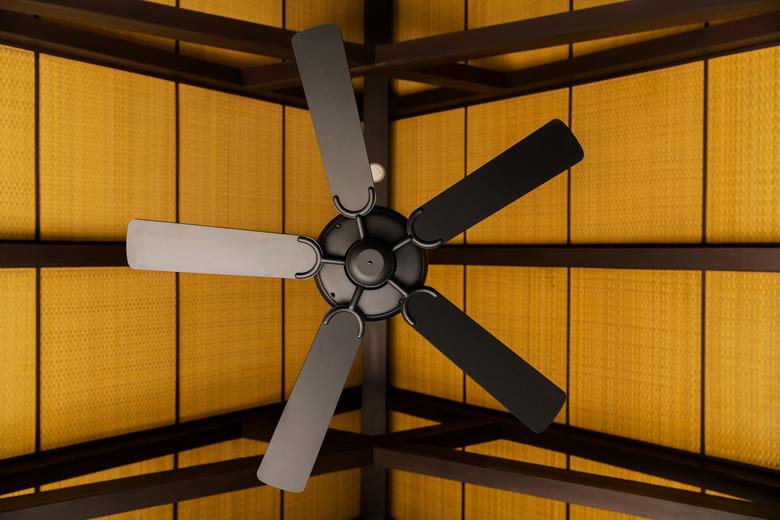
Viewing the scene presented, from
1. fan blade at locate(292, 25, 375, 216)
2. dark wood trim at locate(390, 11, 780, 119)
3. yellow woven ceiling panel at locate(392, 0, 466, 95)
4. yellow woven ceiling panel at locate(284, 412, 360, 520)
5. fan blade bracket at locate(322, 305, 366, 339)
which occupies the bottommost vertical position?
yellow woven ceiling panel at locate(284, 412, 360, 520)

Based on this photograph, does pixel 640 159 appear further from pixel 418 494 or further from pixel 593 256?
pixel 418 494

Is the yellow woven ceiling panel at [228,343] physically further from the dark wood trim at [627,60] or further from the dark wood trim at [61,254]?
the dark wood trim at [627,60]

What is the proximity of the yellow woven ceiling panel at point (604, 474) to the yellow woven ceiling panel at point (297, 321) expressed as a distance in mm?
1972

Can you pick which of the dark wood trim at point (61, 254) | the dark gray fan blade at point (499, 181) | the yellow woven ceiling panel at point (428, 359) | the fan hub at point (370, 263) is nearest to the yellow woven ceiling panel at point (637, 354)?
the yellow woven ceiling panel at point (428, 359)

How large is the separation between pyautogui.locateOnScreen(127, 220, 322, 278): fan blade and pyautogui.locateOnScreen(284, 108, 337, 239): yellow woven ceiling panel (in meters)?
2.20

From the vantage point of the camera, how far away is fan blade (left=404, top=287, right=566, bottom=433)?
2.38 meters

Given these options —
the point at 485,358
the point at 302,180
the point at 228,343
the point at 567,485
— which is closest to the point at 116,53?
the point at 302,180

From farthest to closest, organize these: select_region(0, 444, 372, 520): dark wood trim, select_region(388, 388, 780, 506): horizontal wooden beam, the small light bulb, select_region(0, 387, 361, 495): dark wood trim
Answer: the small light bulb
select_region(0, 387, 361, 495): dark wood trim
select_region(388, 388, 780, 506): horizontal wooden beam
select_region(0, 444, 372, 520): dark wood trim

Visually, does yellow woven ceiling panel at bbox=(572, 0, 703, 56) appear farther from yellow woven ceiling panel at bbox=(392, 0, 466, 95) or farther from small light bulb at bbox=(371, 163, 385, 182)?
small light bulb at bbox=(371, 163, 385, 182)

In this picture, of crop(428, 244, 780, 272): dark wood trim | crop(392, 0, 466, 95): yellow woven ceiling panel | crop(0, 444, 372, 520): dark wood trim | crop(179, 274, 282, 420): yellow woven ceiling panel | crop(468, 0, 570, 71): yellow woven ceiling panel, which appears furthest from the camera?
crop(392, 0, 466, 95): yellow woven ceiling panel

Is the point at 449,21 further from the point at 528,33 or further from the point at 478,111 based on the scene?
the point at 528,33

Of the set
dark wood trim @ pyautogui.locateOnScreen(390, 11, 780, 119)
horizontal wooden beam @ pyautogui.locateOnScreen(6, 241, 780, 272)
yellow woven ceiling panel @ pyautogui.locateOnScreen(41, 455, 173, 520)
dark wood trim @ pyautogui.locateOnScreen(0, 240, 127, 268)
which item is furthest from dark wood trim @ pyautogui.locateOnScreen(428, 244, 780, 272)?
yellow woven ceiling panel @ pyautogui.locateOnScreen(41, 455, 173, 520)

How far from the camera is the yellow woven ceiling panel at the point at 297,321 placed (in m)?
4.61

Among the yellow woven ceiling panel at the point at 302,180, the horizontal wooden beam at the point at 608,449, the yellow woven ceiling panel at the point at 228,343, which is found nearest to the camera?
the horizontal wooden beam at the point at 608,449
